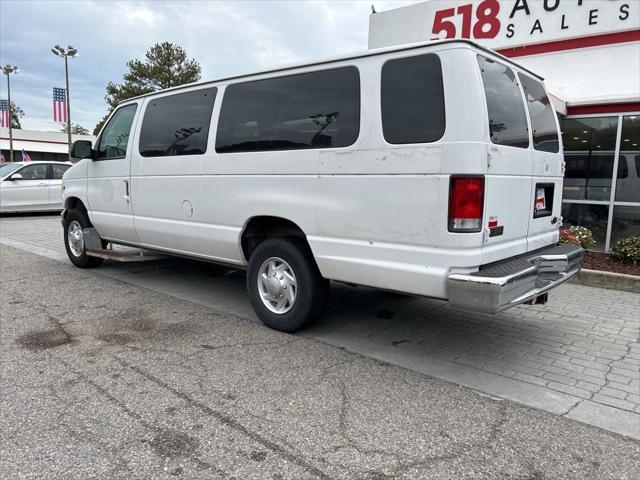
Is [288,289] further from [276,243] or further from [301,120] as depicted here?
[301,120]

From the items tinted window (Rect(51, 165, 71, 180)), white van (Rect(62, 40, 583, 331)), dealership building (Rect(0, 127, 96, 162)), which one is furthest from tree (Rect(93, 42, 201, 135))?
white van (Rect(62, 40, 583, 331))

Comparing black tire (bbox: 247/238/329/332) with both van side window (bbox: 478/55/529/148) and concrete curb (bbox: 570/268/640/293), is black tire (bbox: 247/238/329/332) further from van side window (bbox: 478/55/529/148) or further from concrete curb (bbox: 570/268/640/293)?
concrete curb (bbox: 570/268/640/293)

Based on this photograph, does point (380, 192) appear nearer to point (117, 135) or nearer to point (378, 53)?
point (378, 53)

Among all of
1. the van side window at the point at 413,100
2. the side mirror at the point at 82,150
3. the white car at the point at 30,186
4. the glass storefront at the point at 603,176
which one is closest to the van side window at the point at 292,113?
the van side window at the point at 413,100

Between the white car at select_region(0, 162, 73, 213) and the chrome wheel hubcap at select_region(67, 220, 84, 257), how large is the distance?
7.25 metres

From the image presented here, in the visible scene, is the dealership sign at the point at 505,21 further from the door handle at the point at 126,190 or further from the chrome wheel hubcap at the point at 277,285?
the chrome wheel hubcap at the point at 277,285

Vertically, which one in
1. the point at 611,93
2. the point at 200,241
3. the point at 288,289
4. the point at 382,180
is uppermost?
the point at 611,93

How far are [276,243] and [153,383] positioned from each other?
1601 mm

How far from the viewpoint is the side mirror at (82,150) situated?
6414 mm

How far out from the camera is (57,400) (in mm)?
3240

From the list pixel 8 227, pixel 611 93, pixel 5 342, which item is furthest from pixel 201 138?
pixel 8 227

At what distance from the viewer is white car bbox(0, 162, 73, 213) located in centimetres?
1390

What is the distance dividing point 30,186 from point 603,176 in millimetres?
14390

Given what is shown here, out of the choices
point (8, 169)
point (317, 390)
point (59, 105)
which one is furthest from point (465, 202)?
point (59, 105)
